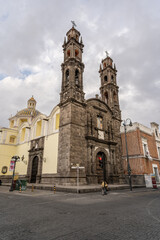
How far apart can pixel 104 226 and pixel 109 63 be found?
3263 centimetres

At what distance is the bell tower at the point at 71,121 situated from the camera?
58.1 ft

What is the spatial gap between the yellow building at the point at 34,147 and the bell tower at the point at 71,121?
2.42 meters

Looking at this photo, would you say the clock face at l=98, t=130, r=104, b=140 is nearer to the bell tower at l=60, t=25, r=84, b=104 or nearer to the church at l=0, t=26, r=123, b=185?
the church at l=0, t=26, r=123, b=185

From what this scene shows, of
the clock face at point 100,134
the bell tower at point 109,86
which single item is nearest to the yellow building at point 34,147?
the clock face at point 100,134

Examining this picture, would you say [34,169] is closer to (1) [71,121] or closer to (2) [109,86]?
(1) [71,121]

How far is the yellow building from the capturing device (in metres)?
21.8

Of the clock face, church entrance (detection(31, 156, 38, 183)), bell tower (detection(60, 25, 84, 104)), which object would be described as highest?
bell tower (detection(60, 25, 84, 104))

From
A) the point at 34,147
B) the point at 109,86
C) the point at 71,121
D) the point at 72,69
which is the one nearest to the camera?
the point at 71,121

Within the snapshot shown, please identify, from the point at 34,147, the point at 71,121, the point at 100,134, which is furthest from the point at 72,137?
the point at 34,147

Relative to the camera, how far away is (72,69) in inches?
913

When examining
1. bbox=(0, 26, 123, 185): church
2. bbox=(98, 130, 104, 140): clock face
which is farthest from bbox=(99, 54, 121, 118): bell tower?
bbox=(98, 130, 104, 140): clock face

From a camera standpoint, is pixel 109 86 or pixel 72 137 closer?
pixel 72 137

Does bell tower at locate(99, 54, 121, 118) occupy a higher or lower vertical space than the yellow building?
higher

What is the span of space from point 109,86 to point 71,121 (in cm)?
1440
